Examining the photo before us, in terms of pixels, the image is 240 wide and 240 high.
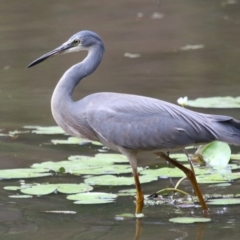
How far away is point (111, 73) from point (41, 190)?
207 inches

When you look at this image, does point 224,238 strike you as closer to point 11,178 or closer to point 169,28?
point 11,178

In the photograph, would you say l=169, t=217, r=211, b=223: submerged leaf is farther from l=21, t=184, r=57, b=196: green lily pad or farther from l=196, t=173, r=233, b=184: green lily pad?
l=21, t=184, r=57, b=196: green lily pad

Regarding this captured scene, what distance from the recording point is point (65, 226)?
5340mm

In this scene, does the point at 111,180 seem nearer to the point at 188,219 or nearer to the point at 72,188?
the point at 72,188

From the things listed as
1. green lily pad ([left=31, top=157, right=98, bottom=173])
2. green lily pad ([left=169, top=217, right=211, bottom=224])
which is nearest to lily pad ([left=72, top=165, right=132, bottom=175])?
green lily pad ([left=31, top=157, right=98, bottom=173])

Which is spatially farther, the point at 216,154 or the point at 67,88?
the point at 216,154

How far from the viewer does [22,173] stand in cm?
640

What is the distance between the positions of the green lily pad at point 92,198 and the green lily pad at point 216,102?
9.21 ft

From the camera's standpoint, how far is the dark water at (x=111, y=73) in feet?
17.6

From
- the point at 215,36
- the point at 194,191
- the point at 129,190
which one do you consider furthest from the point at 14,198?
the point at 215,36

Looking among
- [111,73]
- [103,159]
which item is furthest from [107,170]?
[111,73]

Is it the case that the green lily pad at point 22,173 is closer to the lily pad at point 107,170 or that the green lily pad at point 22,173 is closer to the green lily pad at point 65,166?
the green lily pad at point 65,166

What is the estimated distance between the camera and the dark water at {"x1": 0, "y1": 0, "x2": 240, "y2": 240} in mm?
5359

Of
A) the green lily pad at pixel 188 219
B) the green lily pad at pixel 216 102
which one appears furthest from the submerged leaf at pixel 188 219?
the green lily pad at pixel 216 102
